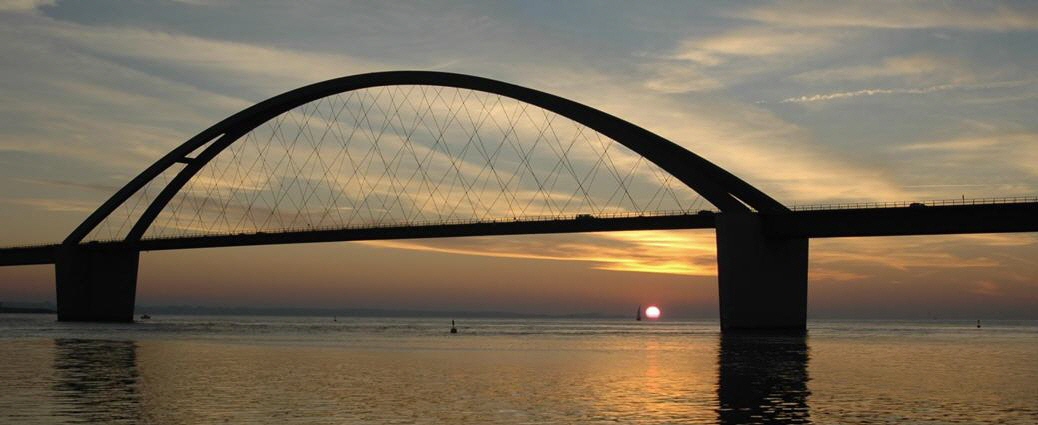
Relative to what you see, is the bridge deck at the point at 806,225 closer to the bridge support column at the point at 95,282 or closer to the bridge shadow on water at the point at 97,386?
the bridge support column at the point at 95,282

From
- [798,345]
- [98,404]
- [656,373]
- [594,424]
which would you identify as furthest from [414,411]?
[798,345]

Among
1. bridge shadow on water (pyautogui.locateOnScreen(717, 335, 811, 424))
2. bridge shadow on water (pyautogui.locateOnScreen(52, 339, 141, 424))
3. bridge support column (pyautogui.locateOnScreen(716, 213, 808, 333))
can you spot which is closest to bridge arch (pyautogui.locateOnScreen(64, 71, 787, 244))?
bridge support column (pyautogui.locateOnScreen(716, 213, 808, 333))

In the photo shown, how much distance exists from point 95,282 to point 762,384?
347 ft

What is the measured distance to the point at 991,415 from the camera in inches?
1024

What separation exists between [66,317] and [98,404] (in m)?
104

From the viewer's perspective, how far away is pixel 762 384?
3434 cm

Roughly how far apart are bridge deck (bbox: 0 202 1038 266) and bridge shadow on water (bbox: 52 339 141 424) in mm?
42653

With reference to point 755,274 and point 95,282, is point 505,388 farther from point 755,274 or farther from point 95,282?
point 95,282

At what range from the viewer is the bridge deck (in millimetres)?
73000

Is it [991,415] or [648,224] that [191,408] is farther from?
[648,224]

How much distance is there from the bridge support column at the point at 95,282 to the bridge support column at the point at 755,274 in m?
71.5

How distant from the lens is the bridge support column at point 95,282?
122m

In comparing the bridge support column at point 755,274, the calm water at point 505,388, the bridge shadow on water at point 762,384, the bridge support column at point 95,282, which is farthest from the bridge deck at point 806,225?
the bridge support column at point 95,282

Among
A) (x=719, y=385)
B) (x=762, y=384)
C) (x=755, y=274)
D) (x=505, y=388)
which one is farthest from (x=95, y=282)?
(x=762, y=384)
